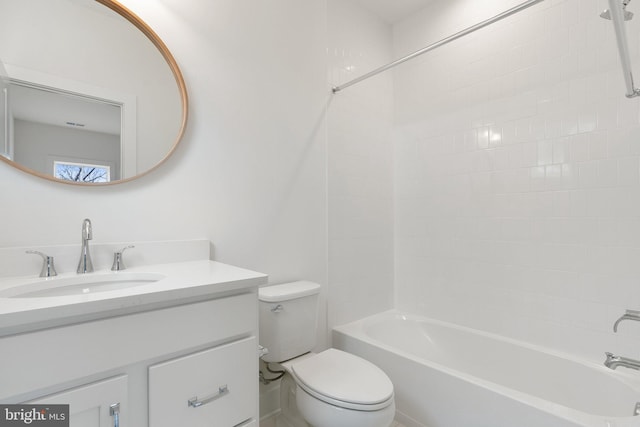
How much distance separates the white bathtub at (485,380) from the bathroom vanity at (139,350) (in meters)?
0.99

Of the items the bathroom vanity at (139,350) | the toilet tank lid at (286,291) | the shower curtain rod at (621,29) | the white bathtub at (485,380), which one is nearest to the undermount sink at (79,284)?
the bathroom vanity at (139,350)

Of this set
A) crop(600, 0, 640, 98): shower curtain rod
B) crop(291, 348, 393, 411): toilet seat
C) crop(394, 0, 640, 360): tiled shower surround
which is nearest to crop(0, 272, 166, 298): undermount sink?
crop(291, 348, 393, 411): toilet seat

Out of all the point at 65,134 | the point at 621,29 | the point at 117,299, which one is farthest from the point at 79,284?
the point at 621,29

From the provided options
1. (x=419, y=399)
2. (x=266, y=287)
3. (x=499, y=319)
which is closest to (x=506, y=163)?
(x=499, y=319)

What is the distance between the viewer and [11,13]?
43.2 inches

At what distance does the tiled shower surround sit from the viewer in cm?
161

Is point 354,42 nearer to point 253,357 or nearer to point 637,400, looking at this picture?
point 253,357

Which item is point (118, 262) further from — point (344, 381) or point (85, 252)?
point (344, 381)

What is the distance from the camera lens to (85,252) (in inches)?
45.4

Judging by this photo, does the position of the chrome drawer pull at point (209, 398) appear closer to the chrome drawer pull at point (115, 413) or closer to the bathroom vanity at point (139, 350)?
the bathroom vanity at point (139, 350)

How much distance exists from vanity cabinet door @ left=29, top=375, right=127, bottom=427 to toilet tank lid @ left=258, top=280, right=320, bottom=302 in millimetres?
774

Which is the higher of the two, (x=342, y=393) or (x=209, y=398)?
(x=209, y=398)

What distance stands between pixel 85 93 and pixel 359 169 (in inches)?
63.5

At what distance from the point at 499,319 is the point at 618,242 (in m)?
0.76
